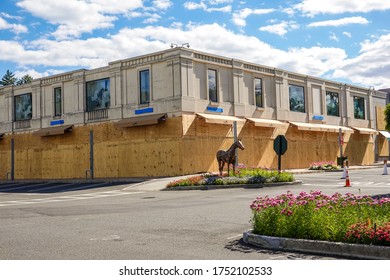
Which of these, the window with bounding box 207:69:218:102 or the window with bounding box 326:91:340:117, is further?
the window with bounding box 326:91:340:117

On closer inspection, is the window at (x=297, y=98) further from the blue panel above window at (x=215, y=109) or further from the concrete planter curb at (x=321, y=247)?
the concrete planter curb at (x=321, y=247)

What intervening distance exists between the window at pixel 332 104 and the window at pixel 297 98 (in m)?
4.66

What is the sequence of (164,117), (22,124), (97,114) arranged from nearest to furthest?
(164,117) → (97,114) → (22,124)

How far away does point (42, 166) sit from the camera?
1645 inches

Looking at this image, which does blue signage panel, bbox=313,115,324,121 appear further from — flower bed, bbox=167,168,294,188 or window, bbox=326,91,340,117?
flower bed, bbox=167,168,294,188

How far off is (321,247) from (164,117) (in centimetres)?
2592

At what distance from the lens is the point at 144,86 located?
35.4 m

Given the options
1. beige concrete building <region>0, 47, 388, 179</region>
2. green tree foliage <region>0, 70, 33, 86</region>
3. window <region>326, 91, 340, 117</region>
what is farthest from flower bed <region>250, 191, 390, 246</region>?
green tree foliage <region>0, 70, 33, 86</region>

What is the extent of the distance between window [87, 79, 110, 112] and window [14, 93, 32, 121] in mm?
8121

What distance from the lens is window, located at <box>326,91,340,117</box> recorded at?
160ft

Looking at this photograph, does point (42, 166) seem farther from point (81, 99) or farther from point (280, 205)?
point (280, 205)

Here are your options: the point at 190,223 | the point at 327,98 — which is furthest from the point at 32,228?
the point at 327,98

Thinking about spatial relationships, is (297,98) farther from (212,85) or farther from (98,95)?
(98,95)

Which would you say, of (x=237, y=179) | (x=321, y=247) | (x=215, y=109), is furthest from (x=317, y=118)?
(x=321, y=247)
